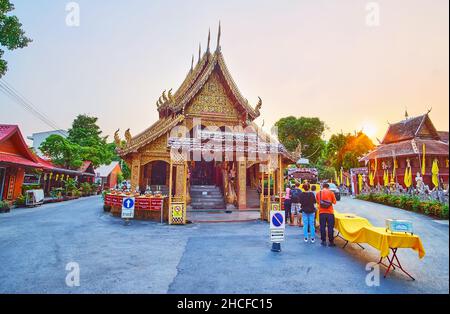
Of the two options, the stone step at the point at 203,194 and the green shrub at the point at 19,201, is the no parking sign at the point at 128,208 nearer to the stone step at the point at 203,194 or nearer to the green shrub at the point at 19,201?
the stone step at the point at 203,194

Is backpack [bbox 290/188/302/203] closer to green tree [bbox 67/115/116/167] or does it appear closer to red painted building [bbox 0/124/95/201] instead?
red painted building [bbox 0/124/95/201]

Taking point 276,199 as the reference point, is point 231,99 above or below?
above

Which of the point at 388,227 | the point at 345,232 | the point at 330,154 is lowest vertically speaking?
the point at 345,232

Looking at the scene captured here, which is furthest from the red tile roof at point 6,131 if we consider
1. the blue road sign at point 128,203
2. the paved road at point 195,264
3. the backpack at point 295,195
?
the backpack at point 295,195

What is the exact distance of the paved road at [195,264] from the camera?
4.13m

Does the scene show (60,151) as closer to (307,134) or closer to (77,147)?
(77,147)

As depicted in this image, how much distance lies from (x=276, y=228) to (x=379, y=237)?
234 cm

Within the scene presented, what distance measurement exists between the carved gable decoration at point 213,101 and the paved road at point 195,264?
10.6m

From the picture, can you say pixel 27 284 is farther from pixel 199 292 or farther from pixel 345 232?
pixel 345 232

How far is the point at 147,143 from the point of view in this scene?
49.9 feet

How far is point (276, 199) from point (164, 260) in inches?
356

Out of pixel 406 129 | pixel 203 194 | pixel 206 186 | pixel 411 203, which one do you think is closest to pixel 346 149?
pixel 406 129

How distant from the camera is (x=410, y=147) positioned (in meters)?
22.7
